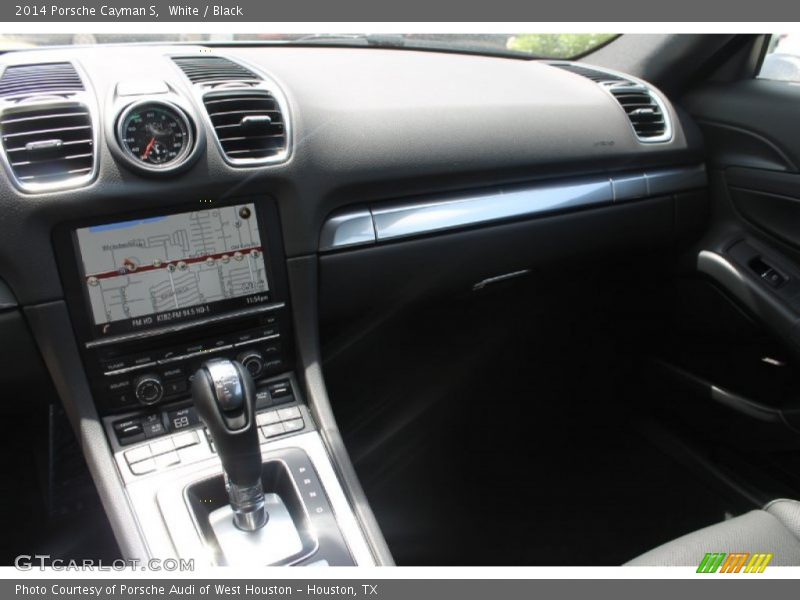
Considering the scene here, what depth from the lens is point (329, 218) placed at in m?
1.48

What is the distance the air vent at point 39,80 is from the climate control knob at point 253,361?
1.91 feet

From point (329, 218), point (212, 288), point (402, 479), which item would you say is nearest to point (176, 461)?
point (212, 288)

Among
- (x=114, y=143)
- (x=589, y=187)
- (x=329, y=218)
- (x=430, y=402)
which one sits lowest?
(x=430, y=402)

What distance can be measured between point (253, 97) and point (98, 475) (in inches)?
30.3

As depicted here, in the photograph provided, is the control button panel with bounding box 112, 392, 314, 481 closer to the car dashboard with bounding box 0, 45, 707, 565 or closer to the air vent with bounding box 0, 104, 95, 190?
the car dashboard with bounding box 0, 45, 707, 565

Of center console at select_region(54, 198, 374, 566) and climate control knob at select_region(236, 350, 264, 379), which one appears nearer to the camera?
center console at select_region(54, 198, 374, 566)

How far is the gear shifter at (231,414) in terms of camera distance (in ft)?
3.78

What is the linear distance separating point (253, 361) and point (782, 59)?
1661 millimetres

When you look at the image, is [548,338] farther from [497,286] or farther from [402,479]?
[402,479]

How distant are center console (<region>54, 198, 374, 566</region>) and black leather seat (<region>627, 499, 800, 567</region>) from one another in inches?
20.5

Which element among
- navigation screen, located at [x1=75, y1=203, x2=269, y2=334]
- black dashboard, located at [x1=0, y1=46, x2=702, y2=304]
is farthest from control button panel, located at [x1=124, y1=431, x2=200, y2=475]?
black dashboard, located at [x1=0, y1=46, x2=702, y2=304]

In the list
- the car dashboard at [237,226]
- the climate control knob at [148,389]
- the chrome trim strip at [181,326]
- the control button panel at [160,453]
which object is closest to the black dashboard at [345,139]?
the car dashboard at [237,226]

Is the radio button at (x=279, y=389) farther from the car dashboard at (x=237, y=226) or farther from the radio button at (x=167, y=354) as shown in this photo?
the radio button at (x=167, y=354)

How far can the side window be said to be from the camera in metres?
1.91
